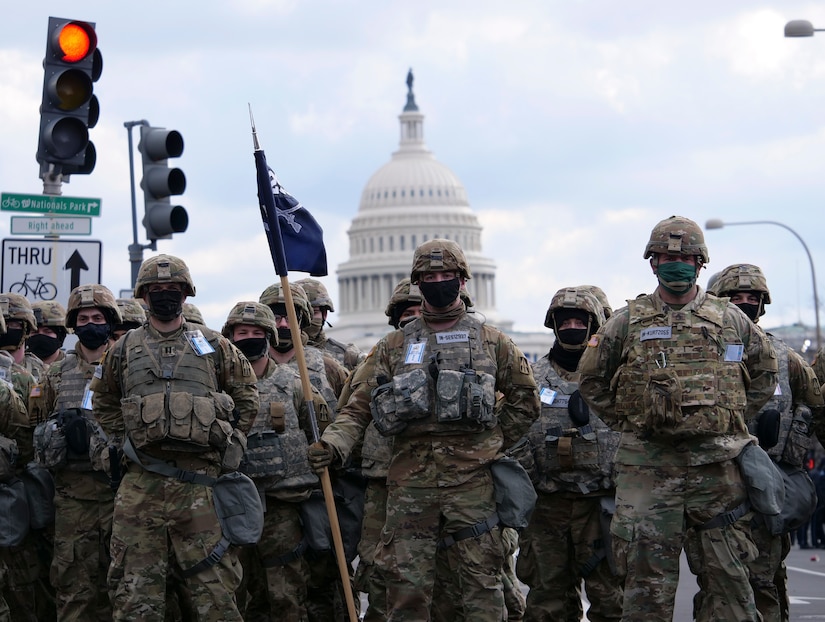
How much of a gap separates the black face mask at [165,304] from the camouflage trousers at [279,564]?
1.64m

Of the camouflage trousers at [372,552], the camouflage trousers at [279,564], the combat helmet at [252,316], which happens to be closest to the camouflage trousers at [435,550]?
the camouflage trousers at [372,552]

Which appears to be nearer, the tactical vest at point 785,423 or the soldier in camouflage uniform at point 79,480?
the soldier in camouflage uniform at point 79,480

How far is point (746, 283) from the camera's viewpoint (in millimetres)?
11867

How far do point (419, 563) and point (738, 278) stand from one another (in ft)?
10.1

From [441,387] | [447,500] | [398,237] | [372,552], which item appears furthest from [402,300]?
[398,237]

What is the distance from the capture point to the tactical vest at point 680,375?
981 cm

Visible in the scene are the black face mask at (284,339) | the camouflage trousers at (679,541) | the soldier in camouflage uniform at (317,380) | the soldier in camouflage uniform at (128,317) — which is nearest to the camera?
the camouflage trousers at (679,541)

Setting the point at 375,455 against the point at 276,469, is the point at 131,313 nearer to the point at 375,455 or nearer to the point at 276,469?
the point at 276,469

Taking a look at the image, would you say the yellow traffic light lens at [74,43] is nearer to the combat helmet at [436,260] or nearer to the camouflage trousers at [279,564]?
the camouflage trousers at [279,564]

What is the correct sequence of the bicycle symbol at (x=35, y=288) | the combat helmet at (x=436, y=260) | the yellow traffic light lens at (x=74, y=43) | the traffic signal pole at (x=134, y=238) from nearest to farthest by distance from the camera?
the combat helmet at (x=436, y=260) → the yellow traffic light lens at (x=74, y=43) → the bicycle symbol at (x=35, y=288) → the traffic signal pole at (x=134, y=238)

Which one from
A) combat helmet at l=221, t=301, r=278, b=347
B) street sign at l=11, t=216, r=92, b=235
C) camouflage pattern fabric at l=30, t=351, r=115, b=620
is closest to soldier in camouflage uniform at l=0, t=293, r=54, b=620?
camouflage pattern fabric at l=30, t=351, r=115, b=620

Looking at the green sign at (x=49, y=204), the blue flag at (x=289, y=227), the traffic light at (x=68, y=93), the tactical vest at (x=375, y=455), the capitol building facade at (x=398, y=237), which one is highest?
the capitol building facade at (x=398, y=237)

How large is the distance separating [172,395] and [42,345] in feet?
12.6

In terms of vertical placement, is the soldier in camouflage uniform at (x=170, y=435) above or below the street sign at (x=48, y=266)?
below
